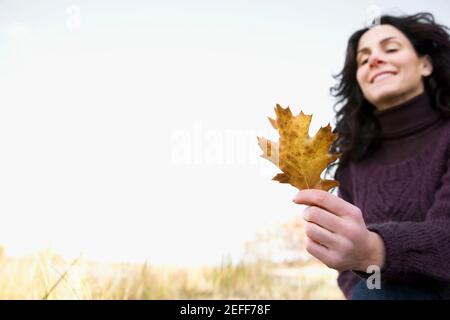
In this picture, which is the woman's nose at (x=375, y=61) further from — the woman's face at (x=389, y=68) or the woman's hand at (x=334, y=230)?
the woman's hand at (x=334, y=230)

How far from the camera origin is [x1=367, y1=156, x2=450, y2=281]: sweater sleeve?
1085 millimetres

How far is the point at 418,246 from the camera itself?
114 centimetres

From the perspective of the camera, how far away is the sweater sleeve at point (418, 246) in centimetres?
108

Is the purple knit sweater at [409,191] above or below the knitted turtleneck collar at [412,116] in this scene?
below

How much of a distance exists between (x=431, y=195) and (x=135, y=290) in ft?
4.45

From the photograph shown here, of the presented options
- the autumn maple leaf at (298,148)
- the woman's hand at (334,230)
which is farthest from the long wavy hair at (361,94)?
the autumn maple leaf at (298,148)

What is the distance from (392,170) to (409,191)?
11 centimetres

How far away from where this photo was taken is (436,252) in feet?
3.86

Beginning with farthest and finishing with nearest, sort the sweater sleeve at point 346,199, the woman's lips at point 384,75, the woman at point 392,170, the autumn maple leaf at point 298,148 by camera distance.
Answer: the sweater sleeve at point 346,199 < the woman's lips at point 384,75 < the woman at point 392,170 < the autumn maple leaf at point 298,148

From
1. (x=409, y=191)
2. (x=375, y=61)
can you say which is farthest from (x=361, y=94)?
(x=409, y=191)

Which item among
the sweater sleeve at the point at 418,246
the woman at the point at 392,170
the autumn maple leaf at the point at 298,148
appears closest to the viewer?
the autumn maple leaf at the point at 298,148
